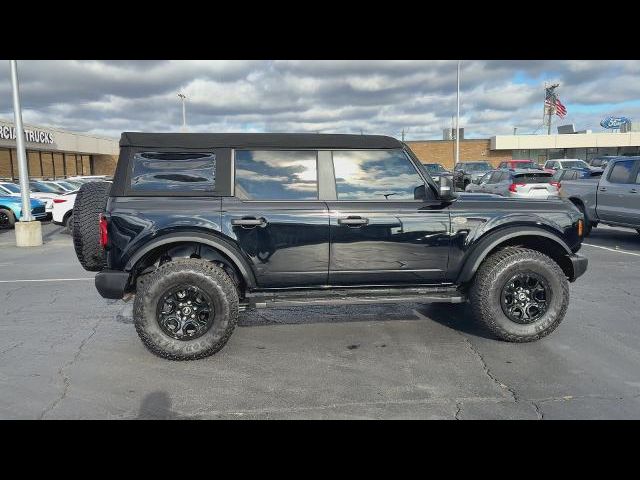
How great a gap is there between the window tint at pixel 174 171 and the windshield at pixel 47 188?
49.1 feet

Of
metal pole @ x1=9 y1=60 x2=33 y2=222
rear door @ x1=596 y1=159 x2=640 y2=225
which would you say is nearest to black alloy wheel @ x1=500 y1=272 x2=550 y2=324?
rear door @ x1=596 y1=159 x2=640 y2=225

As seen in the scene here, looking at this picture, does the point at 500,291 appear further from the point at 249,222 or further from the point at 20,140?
the point at 20,140

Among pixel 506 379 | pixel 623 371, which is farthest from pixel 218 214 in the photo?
pixel 623 371

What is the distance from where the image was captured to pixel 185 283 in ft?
13.5

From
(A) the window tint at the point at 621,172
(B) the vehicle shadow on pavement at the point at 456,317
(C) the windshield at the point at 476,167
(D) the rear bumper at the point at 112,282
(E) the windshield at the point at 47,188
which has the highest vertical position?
(C) the windshield at the point at 476,167

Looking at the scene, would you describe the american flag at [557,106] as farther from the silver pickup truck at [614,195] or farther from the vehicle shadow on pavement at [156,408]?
the vehicle shadow on pavement at [156,408]

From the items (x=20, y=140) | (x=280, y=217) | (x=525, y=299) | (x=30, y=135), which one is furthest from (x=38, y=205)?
(x=30, y=135)

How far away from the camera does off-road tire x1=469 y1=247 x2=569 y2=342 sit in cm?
445

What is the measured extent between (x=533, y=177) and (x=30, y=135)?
94.7ft

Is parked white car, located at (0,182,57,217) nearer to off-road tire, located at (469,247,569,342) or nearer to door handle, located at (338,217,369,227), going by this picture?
door handle, located at (338,217,369,227)

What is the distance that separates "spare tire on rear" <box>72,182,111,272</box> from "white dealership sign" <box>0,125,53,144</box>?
931 inches

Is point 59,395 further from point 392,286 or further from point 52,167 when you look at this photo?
point 52,167

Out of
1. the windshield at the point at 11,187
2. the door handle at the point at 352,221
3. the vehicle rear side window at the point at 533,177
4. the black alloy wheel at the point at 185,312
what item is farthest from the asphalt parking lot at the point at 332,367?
the windshield at the point at 11,187

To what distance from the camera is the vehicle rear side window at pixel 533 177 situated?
563 inches
